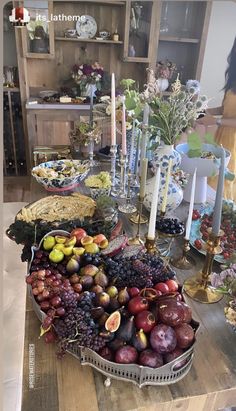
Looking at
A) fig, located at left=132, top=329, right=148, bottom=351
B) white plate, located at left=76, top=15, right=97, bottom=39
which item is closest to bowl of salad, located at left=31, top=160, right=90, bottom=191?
fig, located at left=132, top=329, right=148, bottom=351

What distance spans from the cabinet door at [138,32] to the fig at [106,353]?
231cm

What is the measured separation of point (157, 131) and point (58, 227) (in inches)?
18.1

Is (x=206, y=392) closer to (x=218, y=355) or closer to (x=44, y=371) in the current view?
(x=218, y=355)

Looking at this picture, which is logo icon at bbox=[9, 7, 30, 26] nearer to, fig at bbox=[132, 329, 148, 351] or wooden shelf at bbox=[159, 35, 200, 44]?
wooden shelf at bbox=[159, 35, 200, 44]

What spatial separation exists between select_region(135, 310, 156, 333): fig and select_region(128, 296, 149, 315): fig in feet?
0.05

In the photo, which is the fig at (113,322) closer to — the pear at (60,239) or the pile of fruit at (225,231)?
the pear at (60,239)

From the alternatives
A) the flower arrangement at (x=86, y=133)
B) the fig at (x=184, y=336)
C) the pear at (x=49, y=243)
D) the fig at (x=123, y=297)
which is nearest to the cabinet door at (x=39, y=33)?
the flower arrangement at (x=86, y=133)

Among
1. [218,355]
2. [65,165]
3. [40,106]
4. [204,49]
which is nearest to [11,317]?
[65,165]

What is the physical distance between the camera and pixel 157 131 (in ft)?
3.55

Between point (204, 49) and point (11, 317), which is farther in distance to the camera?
point (204, 49)

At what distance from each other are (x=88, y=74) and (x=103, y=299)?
7.24ft

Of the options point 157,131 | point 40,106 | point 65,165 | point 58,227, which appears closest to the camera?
point 58,227

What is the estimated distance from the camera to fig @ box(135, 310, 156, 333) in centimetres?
58

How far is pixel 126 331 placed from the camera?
572 mm
